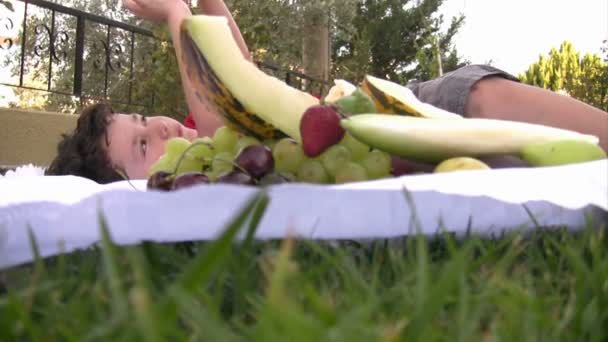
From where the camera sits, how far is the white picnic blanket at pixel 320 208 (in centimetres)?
71

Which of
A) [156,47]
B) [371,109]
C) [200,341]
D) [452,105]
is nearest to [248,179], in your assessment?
[371,109]

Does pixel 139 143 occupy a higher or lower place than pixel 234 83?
lower

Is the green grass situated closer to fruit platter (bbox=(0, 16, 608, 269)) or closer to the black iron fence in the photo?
fruit platter (bbox=(0, 16, 608, 269))

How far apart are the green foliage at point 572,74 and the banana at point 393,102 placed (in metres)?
9.99

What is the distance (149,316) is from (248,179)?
0.60m

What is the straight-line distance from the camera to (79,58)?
14.7ft

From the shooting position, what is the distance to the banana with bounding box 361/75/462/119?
1.07 m

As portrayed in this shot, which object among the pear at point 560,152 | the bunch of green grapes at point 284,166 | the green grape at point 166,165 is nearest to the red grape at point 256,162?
the bunch of green grapes at point 284,166

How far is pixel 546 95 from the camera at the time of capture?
1.66 m

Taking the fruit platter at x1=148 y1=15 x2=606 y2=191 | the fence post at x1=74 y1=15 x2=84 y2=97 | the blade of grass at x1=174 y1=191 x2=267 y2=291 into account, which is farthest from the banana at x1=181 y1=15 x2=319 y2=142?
the fence post at x1=74 y1=15 x2=84 y2=97

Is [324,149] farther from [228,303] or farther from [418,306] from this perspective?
[418,306]

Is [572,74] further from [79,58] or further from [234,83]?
[234,83]

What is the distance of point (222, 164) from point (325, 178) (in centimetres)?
19

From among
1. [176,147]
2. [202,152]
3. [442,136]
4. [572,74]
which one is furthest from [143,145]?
[572,74]
